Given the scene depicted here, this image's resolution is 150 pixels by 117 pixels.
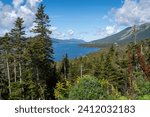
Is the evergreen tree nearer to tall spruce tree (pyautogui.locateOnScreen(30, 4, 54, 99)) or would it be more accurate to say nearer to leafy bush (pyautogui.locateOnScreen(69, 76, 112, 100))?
tall spruce tree (pyautogui.locateOnScreen(30, 4, 54, 99))

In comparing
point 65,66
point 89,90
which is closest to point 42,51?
point 65,66

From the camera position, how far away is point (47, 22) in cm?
6269

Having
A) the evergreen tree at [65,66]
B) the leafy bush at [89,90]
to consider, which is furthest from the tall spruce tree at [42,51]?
the leafy bush at [89,90]

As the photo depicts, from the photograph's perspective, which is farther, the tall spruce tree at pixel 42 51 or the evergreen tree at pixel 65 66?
the evergreen tree at pixel 65 66

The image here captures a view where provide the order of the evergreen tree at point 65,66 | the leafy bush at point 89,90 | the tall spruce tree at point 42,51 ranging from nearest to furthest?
the leafy bush at point 89,90, the tall spruce tree at point 42,51, the evergreen tree at point 65,66

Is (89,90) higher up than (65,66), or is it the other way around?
(65,66)

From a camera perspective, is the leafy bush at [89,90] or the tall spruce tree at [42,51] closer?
the leafy bush at [89,90]

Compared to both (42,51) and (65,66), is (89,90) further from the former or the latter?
(65,66)

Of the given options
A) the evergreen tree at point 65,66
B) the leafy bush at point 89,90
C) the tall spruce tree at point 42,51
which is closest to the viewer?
the leafy bush at point 89,90

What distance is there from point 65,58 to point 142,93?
283 ft

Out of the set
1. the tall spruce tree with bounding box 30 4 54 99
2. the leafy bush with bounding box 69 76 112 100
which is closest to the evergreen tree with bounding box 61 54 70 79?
the tall spruce tree with bounding box 30 4 54 99

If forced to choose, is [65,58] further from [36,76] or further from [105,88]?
[105,88]

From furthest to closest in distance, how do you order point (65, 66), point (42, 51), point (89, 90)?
point (65, 66), point (42, 51), point (89, 90)

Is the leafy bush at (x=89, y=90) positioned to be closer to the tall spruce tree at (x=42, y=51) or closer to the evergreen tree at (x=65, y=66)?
the tall spruce tree at (x=42, y=51)
